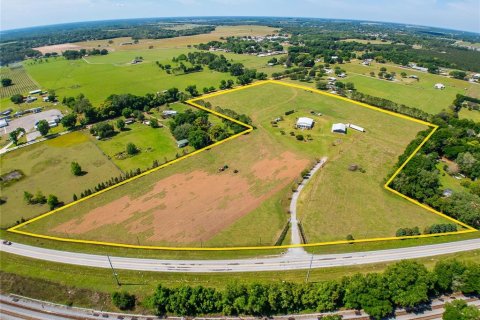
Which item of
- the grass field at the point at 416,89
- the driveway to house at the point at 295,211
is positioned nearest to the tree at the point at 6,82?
the driveway to house at the point at 295,211

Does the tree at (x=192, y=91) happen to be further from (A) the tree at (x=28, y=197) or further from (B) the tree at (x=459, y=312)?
(B) the tree at (x=459, y=312)

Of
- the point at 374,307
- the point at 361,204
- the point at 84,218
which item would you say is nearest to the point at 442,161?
the point at 361,204

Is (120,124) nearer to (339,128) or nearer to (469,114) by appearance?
(339,128)

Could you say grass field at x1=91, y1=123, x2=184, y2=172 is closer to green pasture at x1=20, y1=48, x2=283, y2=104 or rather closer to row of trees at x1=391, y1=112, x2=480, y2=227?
green pasture at x1=20, y1=48, x2=283, y2=104

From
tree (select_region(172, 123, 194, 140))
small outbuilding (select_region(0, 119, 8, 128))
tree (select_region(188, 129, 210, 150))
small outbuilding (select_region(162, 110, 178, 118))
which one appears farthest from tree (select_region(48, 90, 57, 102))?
tree (select_region(188, 129, 210, 150))

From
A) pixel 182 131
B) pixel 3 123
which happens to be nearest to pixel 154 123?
pixel 182 131
